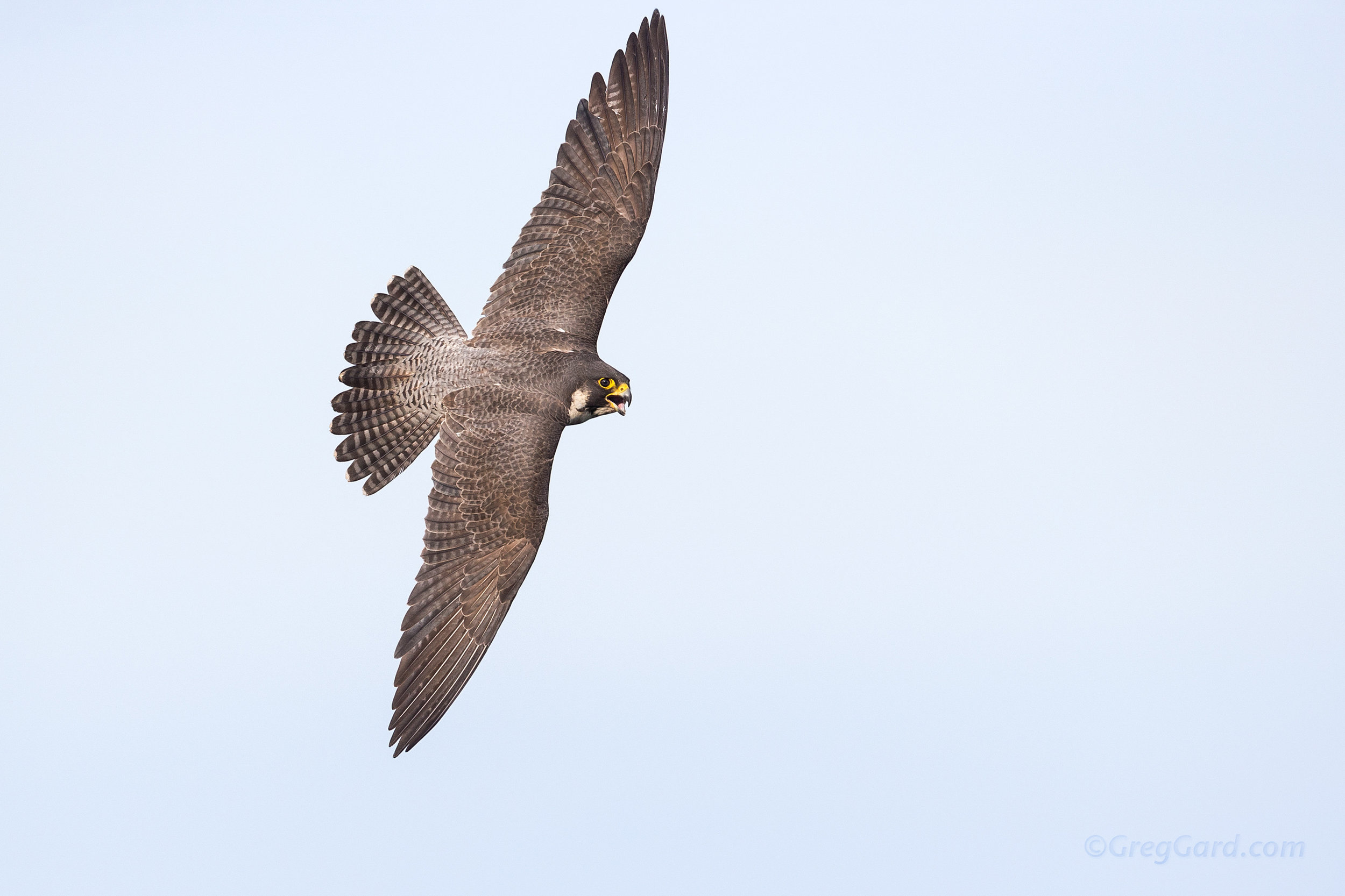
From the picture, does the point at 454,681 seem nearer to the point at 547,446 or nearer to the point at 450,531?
the point at 450,531

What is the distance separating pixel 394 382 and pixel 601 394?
2447 millimetres

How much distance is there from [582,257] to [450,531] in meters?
3.56

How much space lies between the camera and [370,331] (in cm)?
1587

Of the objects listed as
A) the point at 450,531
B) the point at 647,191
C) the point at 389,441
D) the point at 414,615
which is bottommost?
the point at 414,615

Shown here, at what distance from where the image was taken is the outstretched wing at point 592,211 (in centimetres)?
1580

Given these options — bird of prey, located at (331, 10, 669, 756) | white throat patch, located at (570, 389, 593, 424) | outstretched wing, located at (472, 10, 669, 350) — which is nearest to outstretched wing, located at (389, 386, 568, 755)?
bird of prey, located at (331, 10, 669, 756)

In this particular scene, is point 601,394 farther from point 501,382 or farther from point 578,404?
point 501,382

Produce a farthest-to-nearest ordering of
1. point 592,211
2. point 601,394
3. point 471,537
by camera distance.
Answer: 1. point 592,211
2. point 601,394
3. point 471,537

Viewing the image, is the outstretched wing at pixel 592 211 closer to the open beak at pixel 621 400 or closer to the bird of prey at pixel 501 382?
the bird of prey at pixel 501 382

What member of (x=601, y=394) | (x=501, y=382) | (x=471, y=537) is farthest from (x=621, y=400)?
(x=471, y=537)

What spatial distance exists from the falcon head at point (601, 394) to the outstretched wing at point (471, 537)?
0.19m

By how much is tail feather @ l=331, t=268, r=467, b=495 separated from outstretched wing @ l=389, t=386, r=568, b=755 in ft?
1.67

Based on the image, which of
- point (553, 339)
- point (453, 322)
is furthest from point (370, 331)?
point (553, 339)

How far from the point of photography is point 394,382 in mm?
15750
